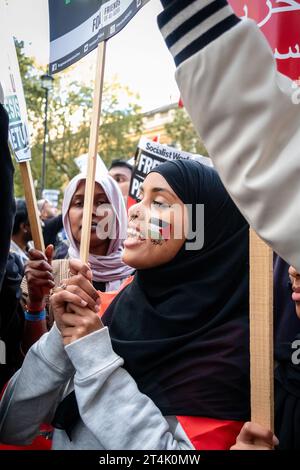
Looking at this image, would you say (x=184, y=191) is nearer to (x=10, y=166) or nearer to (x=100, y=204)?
(x=10, y=166)

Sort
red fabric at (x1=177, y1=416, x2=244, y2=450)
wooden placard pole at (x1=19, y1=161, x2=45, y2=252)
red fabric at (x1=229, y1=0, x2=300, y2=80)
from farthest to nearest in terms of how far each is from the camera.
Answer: wooden placard pole at (x1=19, y1=161, x2=45, y2=252) → red fabric at (x1=229, y1=0, x2=300, y2=80) → red fabric at (x1=177, y1=416, x2=244, y2=450)

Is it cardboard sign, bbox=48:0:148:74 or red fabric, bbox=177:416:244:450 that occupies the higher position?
cardboard sign, bbox=48:0:148:74

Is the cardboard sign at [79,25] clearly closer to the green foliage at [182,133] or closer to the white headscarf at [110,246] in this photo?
the white headscarf at [110,246]

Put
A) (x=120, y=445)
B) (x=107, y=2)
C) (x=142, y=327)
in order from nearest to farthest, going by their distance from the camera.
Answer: (x=120, y=445), (x=142, y=327), (x=107, y=2)

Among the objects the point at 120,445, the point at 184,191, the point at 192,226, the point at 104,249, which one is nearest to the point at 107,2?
the point at 184,191

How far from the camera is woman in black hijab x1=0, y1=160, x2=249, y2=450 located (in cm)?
129

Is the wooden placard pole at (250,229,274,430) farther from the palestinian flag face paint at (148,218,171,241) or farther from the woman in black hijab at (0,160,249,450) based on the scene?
the palestinian flag face paint at (148,218,171,241)

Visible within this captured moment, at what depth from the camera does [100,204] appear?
307 cm

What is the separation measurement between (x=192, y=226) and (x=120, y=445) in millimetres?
663

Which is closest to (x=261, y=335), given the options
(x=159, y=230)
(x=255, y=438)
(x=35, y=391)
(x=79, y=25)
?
(x=255, y=438)

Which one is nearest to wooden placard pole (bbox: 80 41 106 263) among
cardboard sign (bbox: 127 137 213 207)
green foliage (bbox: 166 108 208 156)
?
cardboard sign (bbox: 127 137 213 207)

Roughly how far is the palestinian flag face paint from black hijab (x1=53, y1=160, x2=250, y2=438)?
0.23 feet

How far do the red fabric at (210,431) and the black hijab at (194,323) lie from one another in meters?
0.02

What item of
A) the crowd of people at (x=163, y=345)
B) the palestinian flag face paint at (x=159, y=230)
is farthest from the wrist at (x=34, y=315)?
the palestinian flag face paint at (x=159, y=230)
